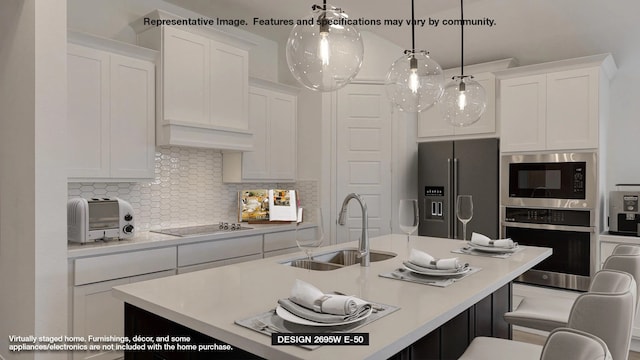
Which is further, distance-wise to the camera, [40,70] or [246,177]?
[246,177]

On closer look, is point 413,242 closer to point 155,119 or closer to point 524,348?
point 524,348

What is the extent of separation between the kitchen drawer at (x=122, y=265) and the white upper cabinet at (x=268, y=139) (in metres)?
1.20

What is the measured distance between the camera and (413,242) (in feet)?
8.86

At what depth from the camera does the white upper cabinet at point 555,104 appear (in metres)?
3.42

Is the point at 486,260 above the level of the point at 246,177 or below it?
below

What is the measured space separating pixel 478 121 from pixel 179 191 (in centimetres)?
297

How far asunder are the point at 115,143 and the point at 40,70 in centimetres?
80

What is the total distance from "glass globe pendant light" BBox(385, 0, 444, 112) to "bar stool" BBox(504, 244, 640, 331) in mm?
1155

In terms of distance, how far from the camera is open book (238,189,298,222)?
4078 mm

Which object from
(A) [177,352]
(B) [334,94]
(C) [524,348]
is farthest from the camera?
(B) [334,94]

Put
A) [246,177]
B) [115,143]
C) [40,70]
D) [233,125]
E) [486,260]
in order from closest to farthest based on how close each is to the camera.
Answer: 1. [486,260]
2. [40,70]
3. [115,143]
4. [233,125]
5. [246,177]

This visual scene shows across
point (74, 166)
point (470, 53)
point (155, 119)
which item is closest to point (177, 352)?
point (74, 166)

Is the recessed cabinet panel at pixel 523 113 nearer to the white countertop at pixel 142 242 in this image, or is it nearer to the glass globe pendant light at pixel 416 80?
the glass globe pendant light at pixel 416 80

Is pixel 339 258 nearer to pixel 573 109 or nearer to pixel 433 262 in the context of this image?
pixel 433 262
